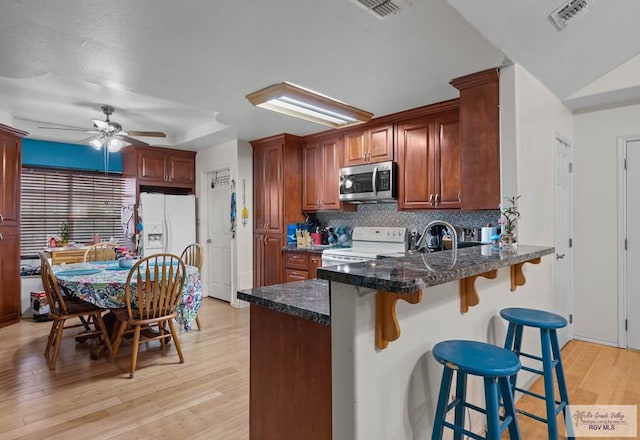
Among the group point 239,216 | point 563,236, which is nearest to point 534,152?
point 563,236

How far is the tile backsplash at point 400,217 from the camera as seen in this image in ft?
11.5

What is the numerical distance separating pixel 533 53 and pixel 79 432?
3675 millimetres

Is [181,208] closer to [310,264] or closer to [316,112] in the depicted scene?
[310,264]

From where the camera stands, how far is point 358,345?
4.00 ft

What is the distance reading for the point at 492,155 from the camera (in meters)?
2.51

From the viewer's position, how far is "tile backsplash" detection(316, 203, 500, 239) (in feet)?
11.5

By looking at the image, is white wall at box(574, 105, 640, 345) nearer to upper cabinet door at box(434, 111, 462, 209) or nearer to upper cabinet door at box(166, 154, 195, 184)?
upper cabinet door at box(434, 111, 462, 209)

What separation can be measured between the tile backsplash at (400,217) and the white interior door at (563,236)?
53 cm

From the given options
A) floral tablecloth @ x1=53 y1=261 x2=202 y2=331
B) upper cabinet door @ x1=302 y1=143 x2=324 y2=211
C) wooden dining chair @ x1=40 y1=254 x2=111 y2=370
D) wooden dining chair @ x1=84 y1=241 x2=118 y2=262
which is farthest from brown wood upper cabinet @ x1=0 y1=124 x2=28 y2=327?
upper cabinet door @ x1=302 y1=143 x2=324 y2=211

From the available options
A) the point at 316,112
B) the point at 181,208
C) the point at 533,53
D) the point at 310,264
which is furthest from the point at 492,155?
the point at 181,208

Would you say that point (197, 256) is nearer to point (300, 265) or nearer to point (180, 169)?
point (300, 265)

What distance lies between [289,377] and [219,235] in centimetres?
433

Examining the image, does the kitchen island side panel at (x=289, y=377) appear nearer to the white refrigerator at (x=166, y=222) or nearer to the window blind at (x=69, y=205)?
the white refrigerator at (x=166, y=222)

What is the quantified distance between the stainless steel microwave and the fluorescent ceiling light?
1.76 ft
